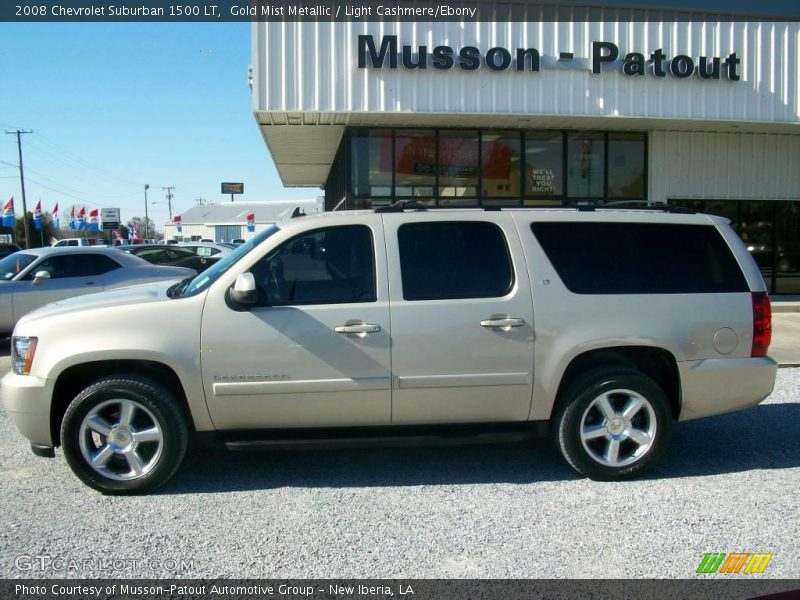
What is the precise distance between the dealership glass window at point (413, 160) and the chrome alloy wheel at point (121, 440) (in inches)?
396

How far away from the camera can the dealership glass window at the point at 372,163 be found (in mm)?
13859

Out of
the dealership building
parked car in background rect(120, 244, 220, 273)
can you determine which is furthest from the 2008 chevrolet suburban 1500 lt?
parked car in background rect(120, 244, 220, 273)

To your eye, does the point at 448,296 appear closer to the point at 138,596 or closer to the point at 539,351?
the point at 539,351

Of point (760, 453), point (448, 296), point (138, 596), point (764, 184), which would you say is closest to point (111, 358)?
point (138, 596)

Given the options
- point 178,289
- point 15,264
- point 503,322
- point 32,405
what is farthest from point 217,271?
point 15,264

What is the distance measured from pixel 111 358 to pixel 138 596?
1.65 m

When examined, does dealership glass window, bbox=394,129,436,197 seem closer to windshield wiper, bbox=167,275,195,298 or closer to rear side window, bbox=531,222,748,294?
windshield wiper, bbox=167,275,195,298

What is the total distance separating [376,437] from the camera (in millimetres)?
4672

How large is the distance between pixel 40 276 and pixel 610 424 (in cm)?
917

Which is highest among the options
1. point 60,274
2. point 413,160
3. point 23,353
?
point 413,160

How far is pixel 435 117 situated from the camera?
13.0 metres

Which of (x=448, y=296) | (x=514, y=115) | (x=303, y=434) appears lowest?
(x=303, y=434)

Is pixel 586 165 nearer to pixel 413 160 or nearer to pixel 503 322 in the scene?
pixel 413 160

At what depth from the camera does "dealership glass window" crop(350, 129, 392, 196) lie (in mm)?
13859
